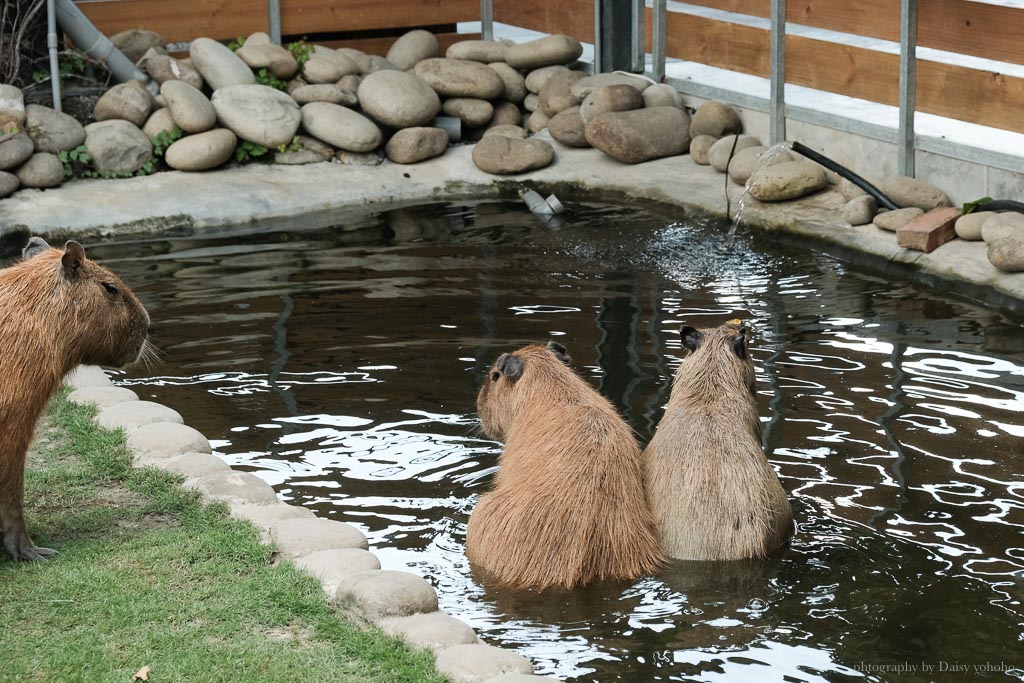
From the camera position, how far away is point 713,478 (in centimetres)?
522

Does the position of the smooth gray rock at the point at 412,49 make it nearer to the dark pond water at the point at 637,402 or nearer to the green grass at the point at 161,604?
the dark pond water at the point at 637,402

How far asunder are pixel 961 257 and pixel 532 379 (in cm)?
496

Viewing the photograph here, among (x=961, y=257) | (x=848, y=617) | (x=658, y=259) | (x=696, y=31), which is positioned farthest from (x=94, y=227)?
(x=848, y=617)

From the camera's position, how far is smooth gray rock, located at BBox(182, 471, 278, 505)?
18.3 feet

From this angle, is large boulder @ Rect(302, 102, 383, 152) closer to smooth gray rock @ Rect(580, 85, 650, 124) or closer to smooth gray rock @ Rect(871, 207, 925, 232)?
smooth gray rock @ Rect(580, 85, 650, 124)

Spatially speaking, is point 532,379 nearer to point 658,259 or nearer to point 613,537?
point 613,537

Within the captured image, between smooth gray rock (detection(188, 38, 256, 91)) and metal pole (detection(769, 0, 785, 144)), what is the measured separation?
206 inches

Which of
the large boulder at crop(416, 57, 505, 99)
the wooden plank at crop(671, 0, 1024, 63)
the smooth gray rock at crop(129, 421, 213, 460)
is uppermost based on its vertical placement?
the wooden plank at crop(671, 0, 1024, 63)

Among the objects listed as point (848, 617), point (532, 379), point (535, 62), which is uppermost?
point (535, 62)

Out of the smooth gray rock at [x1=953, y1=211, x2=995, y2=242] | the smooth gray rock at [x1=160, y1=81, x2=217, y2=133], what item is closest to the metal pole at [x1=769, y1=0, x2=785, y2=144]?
the smooth gray rock at [x1=953, y1=211, x2=995, y2=242]

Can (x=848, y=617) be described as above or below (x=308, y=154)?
below

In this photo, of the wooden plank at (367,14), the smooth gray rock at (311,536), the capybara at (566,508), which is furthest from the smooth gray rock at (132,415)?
the wooden plank at (367,14)

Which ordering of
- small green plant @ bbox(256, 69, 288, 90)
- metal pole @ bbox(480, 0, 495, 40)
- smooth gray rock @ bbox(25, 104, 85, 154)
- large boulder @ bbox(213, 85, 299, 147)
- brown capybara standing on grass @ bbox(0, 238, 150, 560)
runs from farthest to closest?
metal pole @ bbox(480, 0, 495, 40) < small green plant @ bbox(256, 69, 288, 90) < large boulder @ bbox(213, 85, 299, 147) < smooth gray rock @ bbox(25, 104, 85, 154) < brown capybara standing on grass @ bbox(0, 238, 150, 560)

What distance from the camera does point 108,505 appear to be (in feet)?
18.1
